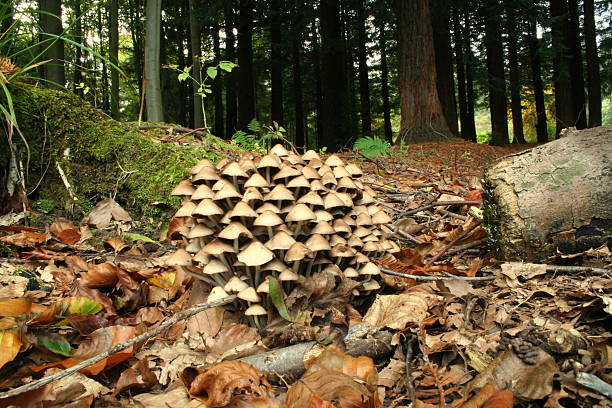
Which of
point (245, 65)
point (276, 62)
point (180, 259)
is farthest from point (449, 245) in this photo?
point (276, 62)

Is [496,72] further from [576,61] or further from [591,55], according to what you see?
[591,55]

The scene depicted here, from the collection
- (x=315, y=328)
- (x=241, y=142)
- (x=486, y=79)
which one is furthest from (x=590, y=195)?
(x=486, y=79)

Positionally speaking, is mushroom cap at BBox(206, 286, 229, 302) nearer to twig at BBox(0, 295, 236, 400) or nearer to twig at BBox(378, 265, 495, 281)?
twig at BBox(0, 295, 236, 400)

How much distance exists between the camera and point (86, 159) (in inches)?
149

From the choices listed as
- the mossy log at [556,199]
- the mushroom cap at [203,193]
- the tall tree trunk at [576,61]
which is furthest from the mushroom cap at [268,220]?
the tall tree trunk at [576,61]

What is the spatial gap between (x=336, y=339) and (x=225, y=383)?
1.69 feet

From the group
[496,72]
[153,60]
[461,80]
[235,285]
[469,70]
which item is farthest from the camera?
[461,80]

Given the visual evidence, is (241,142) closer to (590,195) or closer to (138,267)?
(138,267)

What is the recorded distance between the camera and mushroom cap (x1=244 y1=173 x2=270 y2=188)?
78.4 inches

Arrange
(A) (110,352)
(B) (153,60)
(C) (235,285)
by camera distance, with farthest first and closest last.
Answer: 1. (B) (153,60)
2. (C) (235,285)
3. (A) (110,352)

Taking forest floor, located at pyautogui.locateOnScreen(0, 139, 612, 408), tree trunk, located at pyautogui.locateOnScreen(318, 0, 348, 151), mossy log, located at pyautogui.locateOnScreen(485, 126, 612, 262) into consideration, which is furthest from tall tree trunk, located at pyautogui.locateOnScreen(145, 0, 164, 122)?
tree trunk, located at pyautogui.locateOnScreen(318, 0, 348, 151)

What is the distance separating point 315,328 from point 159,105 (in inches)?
188

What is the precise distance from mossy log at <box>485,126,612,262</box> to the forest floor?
0.38 feet

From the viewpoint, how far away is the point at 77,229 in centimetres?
340
